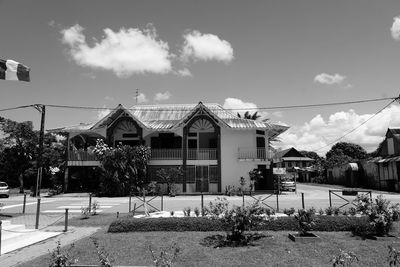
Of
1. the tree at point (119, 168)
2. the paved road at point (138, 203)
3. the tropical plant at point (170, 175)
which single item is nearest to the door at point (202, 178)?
the tropical plant at point (170, 175)

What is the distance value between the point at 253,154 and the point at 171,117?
9.65 meters

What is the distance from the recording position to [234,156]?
99.8 ft

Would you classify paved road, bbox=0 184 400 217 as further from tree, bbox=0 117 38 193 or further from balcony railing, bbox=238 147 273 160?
tree, bbox=0 117 38 193

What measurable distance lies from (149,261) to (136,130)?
24.8 metres

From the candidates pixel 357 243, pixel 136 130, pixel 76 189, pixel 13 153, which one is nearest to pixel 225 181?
pixel 136 130

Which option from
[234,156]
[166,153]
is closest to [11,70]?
[166,153]

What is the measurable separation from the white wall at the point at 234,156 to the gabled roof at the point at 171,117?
955mm

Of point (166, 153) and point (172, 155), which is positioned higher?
point (166, 153)

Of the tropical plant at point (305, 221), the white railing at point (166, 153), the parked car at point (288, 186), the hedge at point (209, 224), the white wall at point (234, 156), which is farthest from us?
the parked car at point (288, 186)

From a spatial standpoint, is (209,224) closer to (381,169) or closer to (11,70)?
(11,70)

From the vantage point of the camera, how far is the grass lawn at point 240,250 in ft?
24.6

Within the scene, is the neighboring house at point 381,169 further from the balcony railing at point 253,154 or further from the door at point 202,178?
the door at point 202,178

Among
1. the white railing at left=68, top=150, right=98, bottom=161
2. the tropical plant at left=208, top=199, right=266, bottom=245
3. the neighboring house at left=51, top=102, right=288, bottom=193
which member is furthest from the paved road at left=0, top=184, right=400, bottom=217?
the white railing at left=68, top=150, right=98, bottom=161

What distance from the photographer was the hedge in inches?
420
